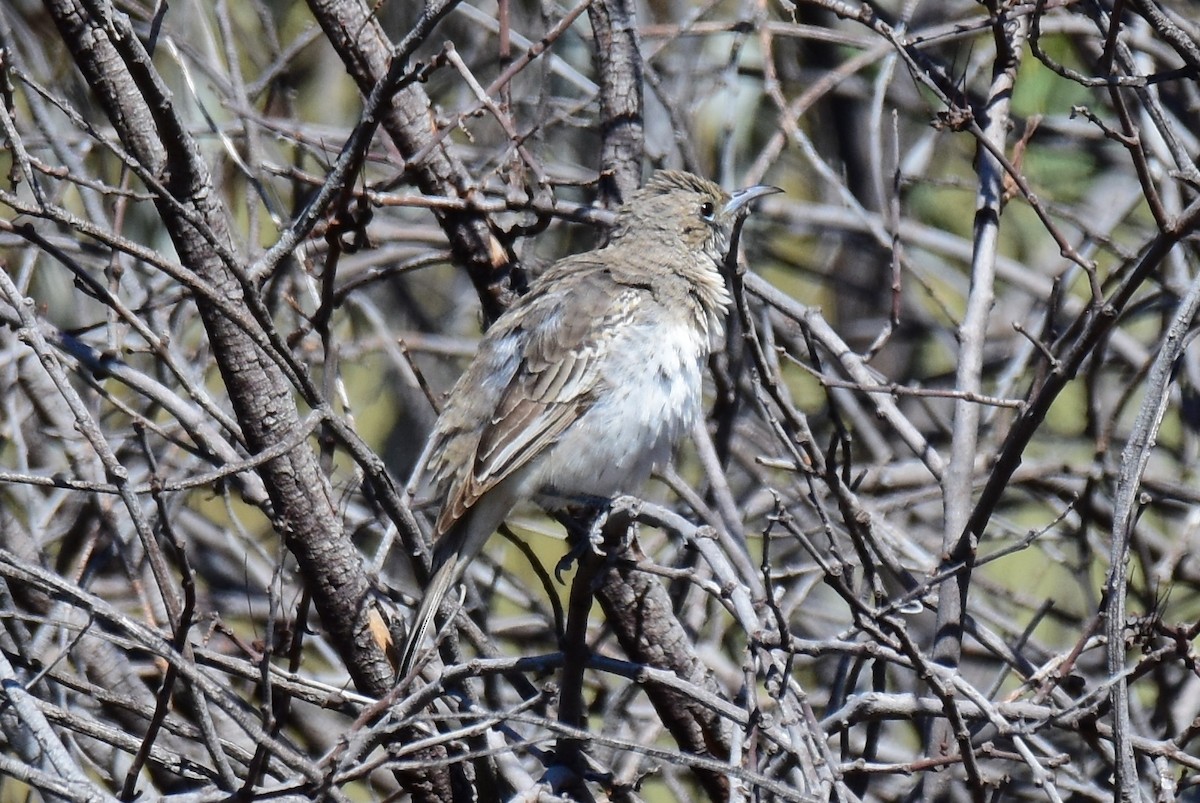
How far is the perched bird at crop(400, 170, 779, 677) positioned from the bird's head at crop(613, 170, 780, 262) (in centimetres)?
19

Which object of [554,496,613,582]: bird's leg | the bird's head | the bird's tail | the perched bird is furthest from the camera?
the bird's head

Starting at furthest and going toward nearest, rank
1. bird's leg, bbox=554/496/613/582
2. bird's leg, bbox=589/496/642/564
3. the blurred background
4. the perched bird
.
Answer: the perched bird, bird's leg, bbox=554/496/613/582, bird's leg, bbox=589/496/642/564, the blurred background

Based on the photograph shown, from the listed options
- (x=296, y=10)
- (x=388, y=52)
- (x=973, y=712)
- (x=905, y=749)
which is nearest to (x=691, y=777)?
(x=905, y=749)

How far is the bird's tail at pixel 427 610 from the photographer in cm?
415

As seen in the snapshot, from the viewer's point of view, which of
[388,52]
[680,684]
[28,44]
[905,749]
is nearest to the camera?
[680,684]

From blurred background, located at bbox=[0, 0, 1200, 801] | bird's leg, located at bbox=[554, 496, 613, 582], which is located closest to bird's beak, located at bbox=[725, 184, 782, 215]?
blurred background, located at bbox=[0, 0, 1200, 801]

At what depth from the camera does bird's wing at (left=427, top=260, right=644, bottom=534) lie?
4.74 m

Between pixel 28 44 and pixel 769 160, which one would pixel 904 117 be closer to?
pixel 769 160

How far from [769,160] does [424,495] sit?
2.07 m

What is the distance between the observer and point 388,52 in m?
4.77

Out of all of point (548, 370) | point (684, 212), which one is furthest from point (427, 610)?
point (684, 212)

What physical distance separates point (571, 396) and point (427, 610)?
101 cm

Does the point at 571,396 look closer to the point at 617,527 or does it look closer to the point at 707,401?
the point at 617,527

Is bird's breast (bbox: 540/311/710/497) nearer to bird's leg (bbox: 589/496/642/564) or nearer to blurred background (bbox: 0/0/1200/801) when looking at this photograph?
blurred background (bbox: 0/0/1200/801)
